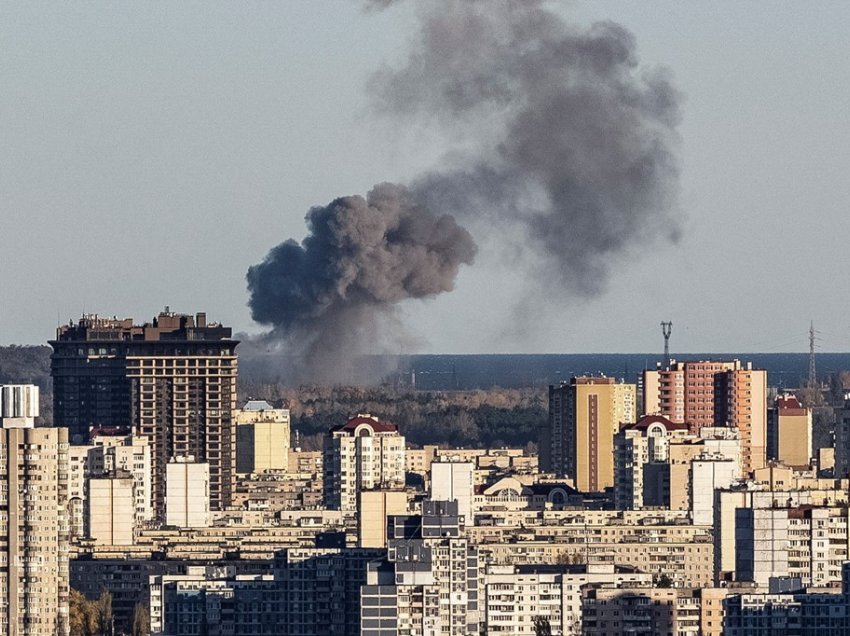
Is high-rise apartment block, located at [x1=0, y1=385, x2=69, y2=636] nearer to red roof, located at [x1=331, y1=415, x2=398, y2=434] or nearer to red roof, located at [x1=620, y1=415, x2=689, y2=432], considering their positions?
red roof, located at [x1=331, y1=415, x2=398, y2=434]

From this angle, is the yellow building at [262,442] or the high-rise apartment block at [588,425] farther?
→ the yellow building at [262,442]

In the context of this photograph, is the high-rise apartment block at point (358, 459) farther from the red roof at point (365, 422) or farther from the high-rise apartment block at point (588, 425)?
the high-rise apartment block at point (588, 425)

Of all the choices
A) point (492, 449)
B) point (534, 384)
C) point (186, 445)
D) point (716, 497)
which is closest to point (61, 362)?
point (186, 445)

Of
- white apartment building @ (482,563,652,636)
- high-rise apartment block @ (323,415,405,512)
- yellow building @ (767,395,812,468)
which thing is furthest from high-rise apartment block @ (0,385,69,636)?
yellow building @ (767,395,812,468)

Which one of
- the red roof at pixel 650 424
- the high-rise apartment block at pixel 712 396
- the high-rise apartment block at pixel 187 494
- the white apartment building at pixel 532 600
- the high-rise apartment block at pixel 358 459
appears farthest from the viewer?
the high-rise apartment block at pixel 712 396

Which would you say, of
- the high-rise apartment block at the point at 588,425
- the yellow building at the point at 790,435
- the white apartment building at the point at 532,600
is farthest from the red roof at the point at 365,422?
the white apartment building at the point at 532,600

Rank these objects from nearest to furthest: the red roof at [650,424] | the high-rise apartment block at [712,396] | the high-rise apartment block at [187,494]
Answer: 1. the high-rise apartment block at [187,494]
2. the red roof at [650,424]
3. the high-rise apartment block at [712,396]

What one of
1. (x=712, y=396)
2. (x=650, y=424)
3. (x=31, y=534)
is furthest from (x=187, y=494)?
(x=31, y=534)
